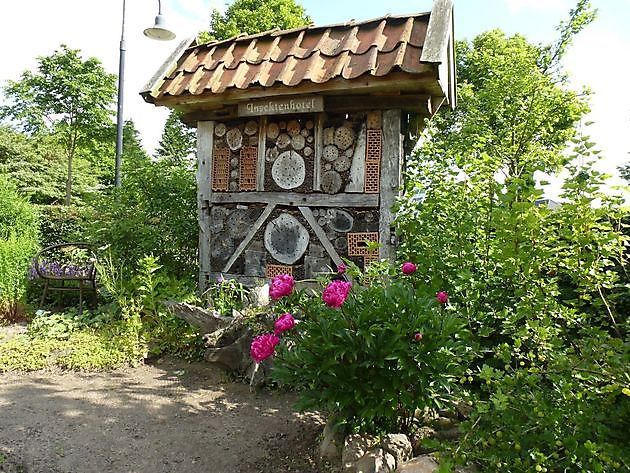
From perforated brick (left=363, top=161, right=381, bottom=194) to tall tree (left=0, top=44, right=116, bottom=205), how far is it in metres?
13.2

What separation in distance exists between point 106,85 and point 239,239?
12.5m

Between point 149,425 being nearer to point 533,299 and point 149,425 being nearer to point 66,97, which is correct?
point 533,299

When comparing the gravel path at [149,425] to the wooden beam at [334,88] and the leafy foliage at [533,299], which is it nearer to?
the leafy foliage at [533,299]

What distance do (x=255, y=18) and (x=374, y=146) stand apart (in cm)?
1064

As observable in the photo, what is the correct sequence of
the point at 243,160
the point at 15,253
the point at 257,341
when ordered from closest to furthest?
the point at 257,341 < the point at 243,160 < the point at 15,253

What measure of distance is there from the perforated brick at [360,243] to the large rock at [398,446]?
114 inches

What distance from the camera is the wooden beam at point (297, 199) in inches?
214

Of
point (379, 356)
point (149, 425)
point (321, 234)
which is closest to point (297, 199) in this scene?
point (321, 234)

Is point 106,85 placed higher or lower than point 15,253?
higher

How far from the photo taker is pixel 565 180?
2.39m

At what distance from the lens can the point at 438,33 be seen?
194 inches

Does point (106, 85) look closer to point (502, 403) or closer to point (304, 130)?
point (304, 130)

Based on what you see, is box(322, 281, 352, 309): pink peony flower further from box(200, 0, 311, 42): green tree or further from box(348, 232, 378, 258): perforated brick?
box(200, 0, 311, 42): green tree

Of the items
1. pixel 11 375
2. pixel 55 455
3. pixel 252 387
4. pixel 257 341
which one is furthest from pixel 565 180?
pixel 11 375
